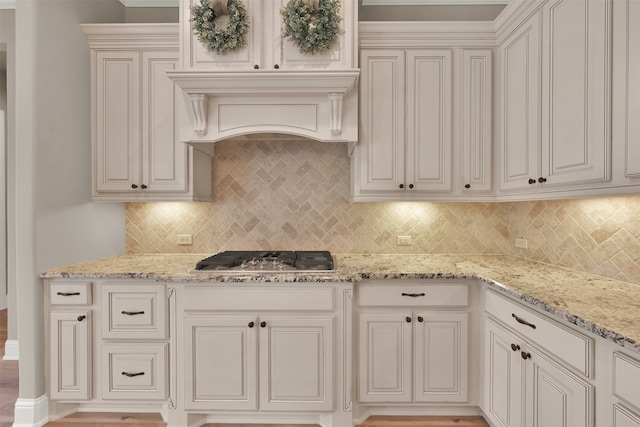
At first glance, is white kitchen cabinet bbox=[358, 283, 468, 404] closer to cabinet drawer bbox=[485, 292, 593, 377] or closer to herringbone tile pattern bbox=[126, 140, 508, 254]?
cabinet drawer bbox=[485, 292, 593, 377]

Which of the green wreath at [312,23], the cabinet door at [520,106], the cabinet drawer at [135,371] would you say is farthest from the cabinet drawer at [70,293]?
the cabinet door at [520,106]

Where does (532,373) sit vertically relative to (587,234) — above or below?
below

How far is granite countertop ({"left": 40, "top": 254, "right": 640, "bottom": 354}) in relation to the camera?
48.6 inches

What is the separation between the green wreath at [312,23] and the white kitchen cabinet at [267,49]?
6cm

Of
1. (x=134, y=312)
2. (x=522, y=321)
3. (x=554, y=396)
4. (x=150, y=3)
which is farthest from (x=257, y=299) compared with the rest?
(x=150, y=3)

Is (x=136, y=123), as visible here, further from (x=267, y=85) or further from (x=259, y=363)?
(x=259, y=363)

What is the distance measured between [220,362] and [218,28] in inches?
78.8

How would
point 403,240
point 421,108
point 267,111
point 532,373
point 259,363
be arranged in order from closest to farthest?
point 532,373 < point 259,363 < point 267,111 < point 421,108 < point 403,240

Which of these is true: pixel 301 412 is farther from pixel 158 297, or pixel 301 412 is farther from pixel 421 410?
pixel 158 297

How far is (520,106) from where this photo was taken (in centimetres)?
208

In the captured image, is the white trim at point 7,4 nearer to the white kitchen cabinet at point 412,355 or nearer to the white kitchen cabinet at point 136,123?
the white kitchen cabinet at point 136,123

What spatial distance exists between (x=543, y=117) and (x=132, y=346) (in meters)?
2.69

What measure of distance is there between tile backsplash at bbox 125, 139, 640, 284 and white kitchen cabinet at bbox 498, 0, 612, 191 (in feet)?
1.85

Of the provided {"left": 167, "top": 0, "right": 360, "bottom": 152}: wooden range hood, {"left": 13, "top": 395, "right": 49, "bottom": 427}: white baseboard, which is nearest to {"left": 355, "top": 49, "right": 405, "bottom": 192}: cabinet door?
{"left": 167, "top": 0, "right": 360, "bottom": 152}: wooden range hood
